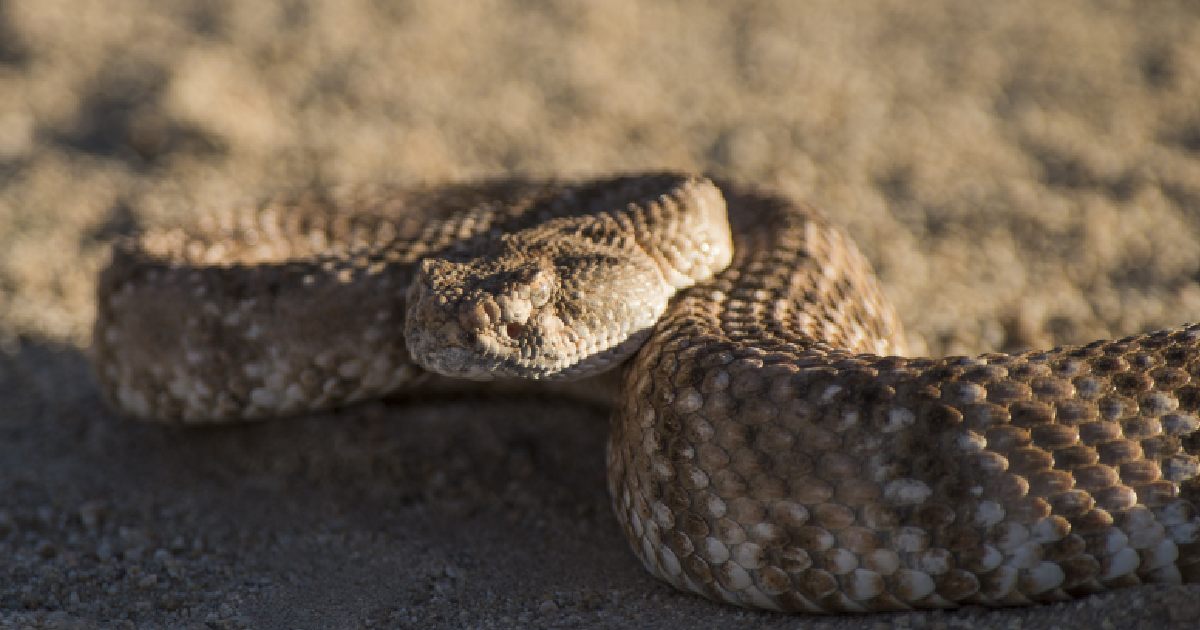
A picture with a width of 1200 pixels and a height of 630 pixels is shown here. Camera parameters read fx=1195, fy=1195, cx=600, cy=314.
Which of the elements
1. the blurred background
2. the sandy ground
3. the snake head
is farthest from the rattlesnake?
the blurred background

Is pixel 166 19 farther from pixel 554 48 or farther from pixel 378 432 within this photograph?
pixel 378 432

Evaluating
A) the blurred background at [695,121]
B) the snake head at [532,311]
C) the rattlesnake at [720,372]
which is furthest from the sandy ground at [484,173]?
the snake head at [532,311]

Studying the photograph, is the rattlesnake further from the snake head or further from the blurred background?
the blurred background

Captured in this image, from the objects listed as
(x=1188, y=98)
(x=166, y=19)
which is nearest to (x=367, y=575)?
(x=166, y=19)

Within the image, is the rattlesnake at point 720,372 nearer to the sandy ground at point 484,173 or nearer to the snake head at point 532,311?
the snake head at point 532,311

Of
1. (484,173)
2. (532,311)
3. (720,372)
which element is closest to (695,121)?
(484,173)
